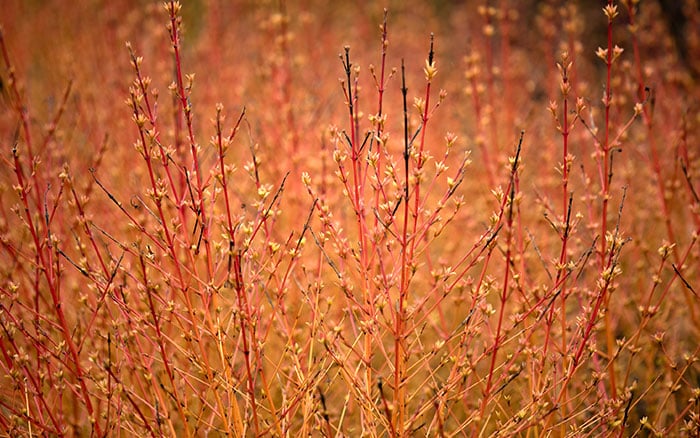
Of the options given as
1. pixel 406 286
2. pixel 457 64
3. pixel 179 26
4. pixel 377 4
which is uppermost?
pixel 377 4

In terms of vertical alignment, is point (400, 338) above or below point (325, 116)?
below

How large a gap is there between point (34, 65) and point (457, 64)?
17.4ft

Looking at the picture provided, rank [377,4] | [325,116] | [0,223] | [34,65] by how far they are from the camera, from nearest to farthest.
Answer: [0,223], [325,116], [34,65], [377,4]

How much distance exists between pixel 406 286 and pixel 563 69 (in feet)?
3.01

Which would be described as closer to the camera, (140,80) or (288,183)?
(140,80)

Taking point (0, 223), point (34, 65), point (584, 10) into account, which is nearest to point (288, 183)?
point (0, 223)

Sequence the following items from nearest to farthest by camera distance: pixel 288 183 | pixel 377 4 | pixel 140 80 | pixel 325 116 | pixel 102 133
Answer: pixel 140 80 < pixel 288 183 < pixel 102 133 < pixel 325 116 < pixel 377 4

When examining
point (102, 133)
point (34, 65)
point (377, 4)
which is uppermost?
point (377, 4)

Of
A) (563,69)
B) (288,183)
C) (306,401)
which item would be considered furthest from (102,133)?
(563,69)

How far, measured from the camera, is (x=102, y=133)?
4.43m

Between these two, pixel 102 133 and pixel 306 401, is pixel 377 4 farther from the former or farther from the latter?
pixel 306 401

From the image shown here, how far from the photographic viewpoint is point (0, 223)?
2471mm

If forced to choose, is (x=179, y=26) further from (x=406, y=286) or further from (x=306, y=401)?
(x=306, y=401)

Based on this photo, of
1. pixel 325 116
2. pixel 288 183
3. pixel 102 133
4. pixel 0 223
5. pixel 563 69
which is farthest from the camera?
pixel 325 116
